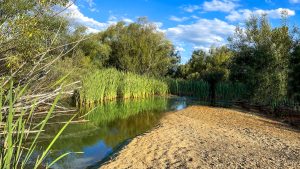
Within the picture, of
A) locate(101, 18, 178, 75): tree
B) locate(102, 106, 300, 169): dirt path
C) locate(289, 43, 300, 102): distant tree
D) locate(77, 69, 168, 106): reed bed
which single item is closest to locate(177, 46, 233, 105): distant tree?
locate(101, 18, 178, 75): tree

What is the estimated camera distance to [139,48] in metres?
44.8

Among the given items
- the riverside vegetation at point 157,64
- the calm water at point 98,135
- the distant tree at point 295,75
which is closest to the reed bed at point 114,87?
the riverside vegetation at point 157,64

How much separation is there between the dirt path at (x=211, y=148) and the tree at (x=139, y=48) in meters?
29.4

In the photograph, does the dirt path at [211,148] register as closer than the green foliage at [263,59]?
Yes

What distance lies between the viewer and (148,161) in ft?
30.4

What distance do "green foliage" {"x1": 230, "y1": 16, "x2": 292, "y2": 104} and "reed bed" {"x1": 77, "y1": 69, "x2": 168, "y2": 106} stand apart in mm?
8386

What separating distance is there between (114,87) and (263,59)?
36.9ft

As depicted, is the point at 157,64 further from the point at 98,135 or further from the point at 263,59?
the point at 98,135

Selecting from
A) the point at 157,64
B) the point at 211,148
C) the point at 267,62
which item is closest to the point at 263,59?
the point at 267,62

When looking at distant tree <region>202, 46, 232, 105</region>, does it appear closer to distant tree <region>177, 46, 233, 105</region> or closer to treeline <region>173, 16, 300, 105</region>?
distant tree <region>177, 46, 233, 105</region>

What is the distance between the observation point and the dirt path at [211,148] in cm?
890

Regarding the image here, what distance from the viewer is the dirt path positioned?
8.90 meters

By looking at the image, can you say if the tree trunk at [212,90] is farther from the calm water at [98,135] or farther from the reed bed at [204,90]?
the calm water at [98,135]

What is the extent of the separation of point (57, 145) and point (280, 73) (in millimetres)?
14464
